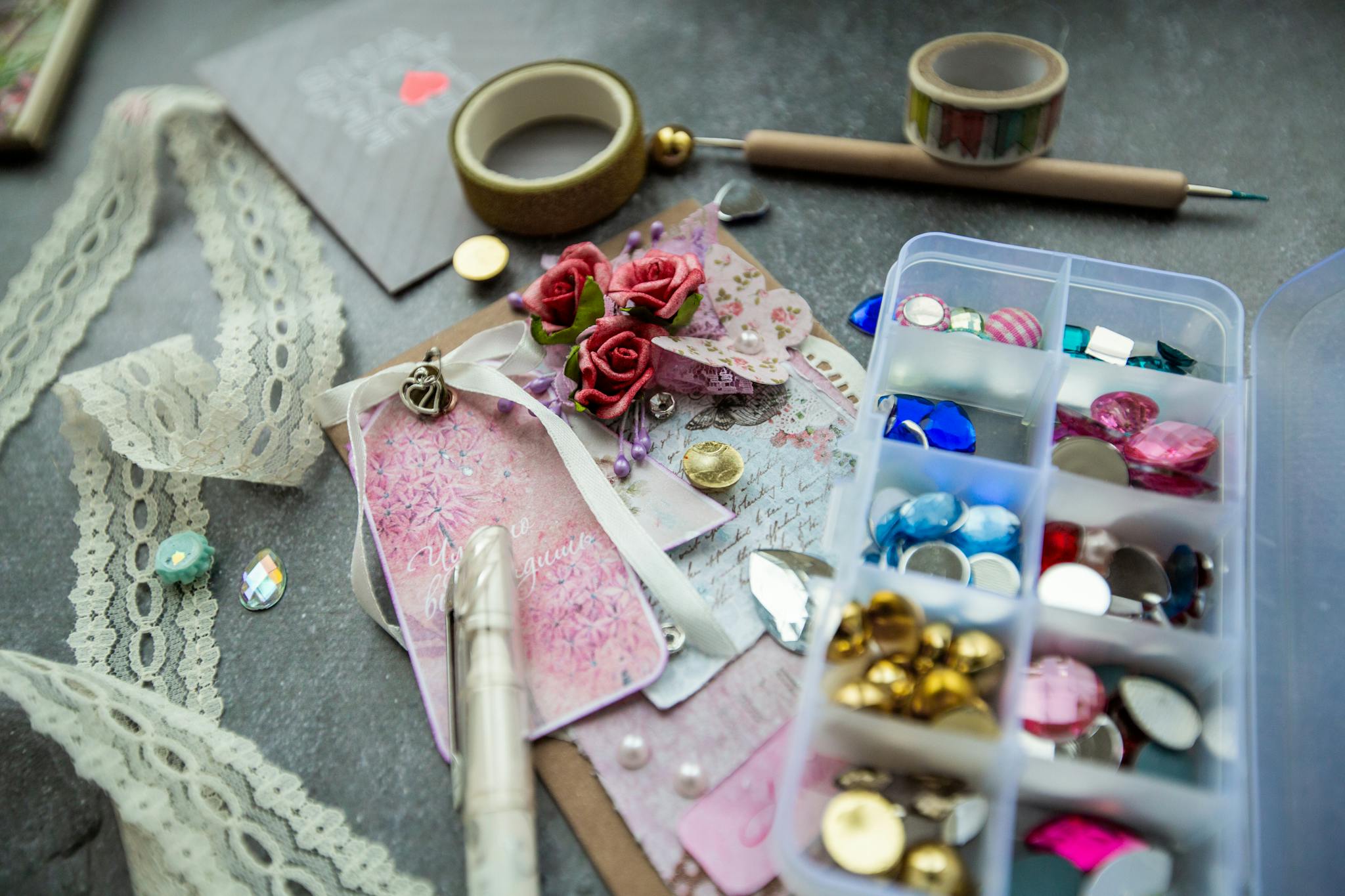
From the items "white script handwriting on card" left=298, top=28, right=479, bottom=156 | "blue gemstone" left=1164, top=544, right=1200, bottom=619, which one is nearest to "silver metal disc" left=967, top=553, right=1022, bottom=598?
"blue gemstone" left=1164, top=544, right=1200, bottom=619

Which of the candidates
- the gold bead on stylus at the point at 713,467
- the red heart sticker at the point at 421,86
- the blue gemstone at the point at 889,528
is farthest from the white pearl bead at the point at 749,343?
the red heart sticker at the point at 421,86

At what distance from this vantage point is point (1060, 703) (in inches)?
24.1

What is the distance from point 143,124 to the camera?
107 centimetres

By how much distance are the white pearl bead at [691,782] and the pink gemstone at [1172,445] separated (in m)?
0.43

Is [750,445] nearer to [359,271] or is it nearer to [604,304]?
[604,304]

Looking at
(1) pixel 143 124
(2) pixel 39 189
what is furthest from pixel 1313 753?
(2) pixel 39 189

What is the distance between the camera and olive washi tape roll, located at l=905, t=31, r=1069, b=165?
0.88 metres

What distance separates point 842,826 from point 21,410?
87 cm

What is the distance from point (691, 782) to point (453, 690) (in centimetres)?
20

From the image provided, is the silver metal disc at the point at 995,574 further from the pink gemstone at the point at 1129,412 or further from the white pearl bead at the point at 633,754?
Answer: the white pearl bead at the point at 633,754

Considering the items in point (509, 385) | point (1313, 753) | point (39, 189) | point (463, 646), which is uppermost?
point (39, 189)

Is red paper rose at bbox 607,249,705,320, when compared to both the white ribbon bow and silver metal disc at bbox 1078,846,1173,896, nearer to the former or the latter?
the white ribbon bow

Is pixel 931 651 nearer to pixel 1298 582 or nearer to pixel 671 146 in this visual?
pixel 1298 582

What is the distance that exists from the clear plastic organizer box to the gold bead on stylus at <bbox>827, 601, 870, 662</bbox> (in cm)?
1
